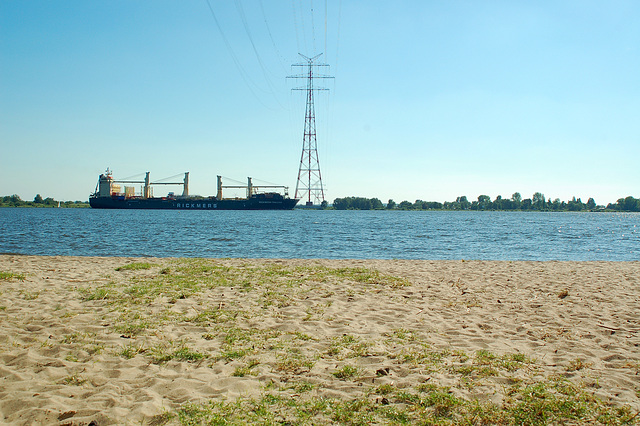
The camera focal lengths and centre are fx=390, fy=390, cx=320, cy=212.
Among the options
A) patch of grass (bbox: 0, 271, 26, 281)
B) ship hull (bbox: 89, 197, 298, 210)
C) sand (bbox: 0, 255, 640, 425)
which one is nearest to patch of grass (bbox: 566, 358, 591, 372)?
sand (bbox: 0, 255, 640, 425)

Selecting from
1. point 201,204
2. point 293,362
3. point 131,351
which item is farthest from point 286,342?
point 201,204

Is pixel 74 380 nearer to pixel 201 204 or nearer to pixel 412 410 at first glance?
pixel 412 410

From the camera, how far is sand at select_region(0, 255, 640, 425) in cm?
410

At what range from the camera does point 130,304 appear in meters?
7.55

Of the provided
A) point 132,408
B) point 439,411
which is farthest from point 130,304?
point 439,411

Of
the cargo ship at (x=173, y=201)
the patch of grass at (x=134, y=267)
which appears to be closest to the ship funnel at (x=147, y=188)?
the cargo ship at (x=173, y=201)

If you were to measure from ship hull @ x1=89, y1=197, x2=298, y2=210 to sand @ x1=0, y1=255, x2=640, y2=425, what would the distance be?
118 m

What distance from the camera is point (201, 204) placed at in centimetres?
12850

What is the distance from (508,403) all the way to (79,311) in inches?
272

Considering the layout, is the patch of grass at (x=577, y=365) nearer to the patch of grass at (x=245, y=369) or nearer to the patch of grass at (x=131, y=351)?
the patch of grass at (x=245, y=369)

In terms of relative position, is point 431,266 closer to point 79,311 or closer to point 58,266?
point 79,311

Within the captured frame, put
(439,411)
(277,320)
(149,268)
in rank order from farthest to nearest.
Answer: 1. (149,268)
2. (277,320)
3. (439,411)

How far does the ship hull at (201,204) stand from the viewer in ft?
414

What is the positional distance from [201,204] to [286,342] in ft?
423
